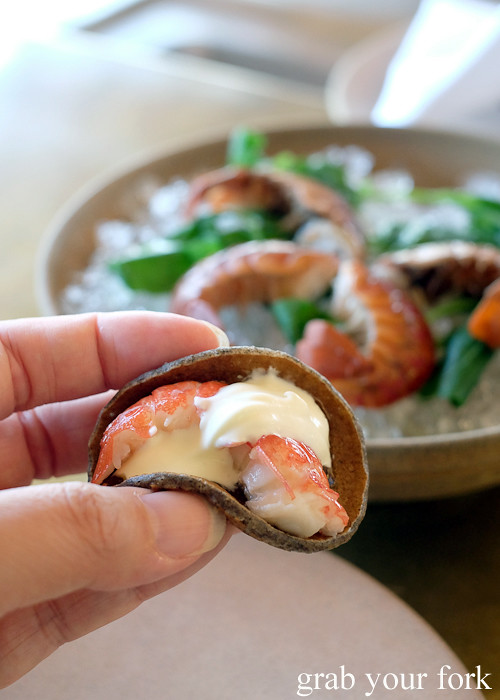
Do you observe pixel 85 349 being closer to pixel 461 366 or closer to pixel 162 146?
pixel 461 366

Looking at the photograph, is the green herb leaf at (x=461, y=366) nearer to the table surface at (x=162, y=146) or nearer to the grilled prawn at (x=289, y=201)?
the table surface at (x=162, y=146)

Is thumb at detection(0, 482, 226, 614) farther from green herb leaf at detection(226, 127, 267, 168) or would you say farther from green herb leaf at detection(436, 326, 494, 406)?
green herb leaf at detection(226, 127, 267, 168)

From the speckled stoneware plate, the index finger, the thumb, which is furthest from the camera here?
the speckled stoneware plate

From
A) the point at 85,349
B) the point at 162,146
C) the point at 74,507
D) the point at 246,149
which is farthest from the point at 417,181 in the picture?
the point at 74,507

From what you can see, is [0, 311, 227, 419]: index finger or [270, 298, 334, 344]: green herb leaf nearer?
[0, 311, 227, 419]: index finger

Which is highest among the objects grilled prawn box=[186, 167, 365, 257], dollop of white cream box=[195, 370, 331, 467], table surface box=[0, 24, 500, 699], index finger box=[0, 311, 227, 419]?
dollop of white cream box=[195, 370, 331, 467]

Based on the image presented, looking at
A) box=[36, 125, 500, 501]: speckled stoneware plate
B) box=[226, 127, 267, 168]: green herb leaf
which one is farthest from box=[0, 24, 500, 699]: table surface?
box=[226, 127, 267, 168]: green herb leaf

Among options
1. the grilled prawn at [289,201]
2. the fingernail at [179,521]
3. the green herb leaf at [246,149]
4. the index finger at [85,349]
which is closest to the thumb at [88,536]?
the fingernail at [179,521]

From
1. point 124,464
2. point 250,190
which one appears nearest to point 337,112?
point 250,190

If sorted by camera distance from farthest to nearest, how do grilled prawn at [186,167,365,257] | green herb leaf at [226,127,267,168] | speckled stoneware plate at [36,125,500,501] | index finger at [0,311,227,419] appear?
green herb leaf at [226,127,267,168] < grilled prawn at [186,167,365,257] < speckled stoneware plate at [36,125,500,501] < index finger at [0,311,227,419]
